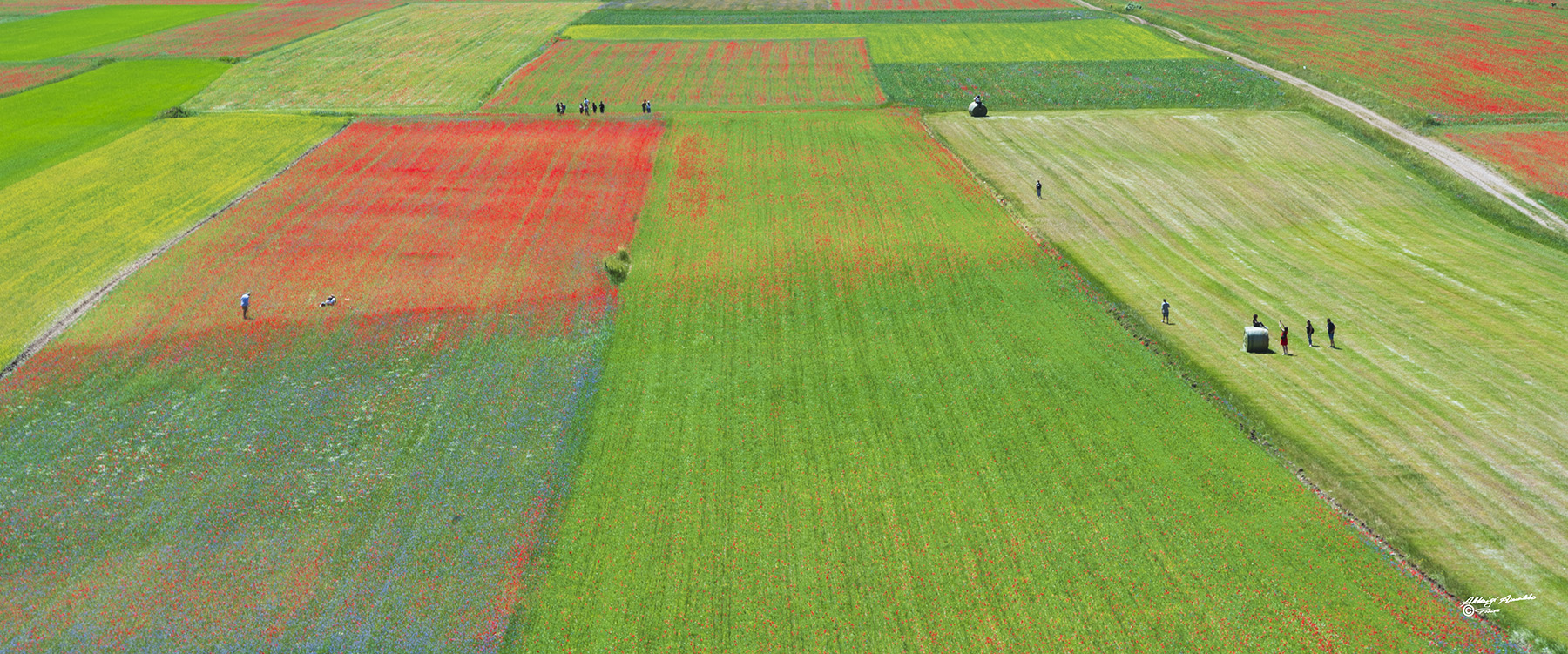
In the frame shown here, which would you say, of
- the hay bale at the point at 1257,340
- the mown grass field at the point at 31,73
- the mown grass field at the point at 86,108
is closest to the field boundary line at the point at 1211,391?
the hay bale at the point at 1257,340

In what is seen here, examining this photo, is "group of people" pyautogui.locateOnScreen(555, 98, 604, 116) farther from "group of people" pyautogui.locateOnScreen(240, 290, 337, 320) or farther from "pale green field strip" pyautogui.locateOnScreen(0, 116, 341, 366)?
"group of people" pyautogui.locateOnScreen(240, 290, 337, 320)

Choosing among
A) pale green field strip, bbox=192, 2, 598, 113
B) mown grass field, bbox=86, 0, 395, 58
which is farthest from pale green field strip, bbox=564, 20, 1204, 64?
mown grass field, bbox=86, 0, 395, 58

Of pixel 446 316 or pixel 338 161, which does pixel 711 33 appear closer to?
pixel 338 161

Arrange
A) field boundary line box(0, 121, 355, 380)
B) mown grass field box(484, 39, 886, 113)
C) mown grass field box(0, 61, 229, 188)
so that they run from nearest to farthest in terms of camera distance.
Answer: field boundary line box(0, 121, 355, 380)
mown grass field box(0, 61, 229, 188)
mown grass field box(484, 39, 886, 113)

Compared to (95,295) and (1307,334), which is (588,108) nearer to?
(95,295)

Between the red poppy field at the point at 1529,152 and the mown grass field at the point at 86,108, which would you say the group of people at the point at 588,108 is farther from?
the red poppy field at the point at 1529,152

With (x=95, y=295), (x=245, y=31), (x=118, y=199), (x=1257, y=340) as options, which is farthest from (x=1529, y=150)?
(x=245, y=31)

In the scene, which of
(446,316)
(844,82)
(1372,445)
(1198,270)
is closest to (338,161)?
(446,316)
